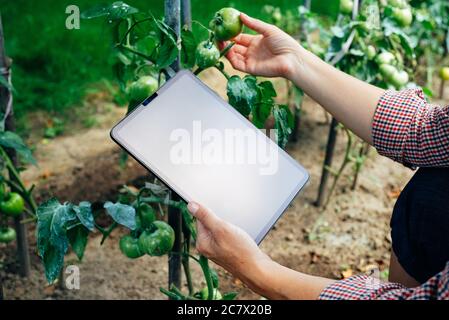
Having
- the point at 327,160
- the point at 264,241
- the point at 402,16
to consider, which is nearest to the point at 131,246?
the point at 264,241

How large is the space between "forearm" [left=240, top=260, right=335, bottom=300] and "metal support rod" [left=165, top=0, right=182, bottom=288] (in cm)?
33

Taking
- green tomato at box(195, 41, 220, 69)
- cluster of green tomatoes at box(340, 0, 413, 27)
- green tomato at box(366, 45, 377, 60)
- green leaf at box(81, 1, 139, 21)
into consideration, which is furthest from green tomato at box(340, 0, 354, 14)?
green leaf at box(81, 1, 139, 21)

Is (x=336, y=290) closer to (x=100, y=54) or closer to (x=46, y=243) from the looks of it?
(x=46, y=243)

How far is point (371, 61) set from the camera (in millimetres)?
1960

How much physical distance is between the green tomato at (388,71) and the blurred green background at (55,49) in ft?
3.15

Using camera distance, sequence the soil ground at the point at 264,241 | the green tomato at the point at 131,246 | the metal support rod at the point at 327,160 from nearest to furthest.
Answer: the green tomato at the point at 131,246 → the soil ground at the point at 264,241 → the metal support rod at the point at 327,160

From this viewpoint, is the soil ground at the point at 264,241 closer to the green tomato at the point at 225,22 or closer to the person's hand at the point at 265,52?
the person's hand at the point at 265,52

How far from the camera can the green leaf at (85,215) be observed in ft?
3.87

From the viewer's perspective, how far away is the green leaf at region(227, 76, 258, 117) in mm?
1223

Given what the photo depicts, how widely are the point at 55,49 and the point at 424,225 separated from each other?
8.48 ft

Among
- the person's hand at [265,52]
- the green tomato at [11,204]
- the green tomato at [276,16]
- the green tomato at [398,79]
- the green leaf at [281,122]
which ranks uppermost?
the person's hand at [265,52]

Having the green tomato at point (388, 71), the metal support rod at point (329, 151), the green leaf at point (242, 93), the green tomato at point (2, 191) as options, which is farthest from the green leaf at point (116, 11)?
the green tomato at point (388, 71)

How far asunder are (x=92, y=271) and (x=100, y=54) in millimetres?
1688

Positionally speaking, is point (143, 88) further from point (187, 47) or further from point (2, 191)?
point (2, 191)
